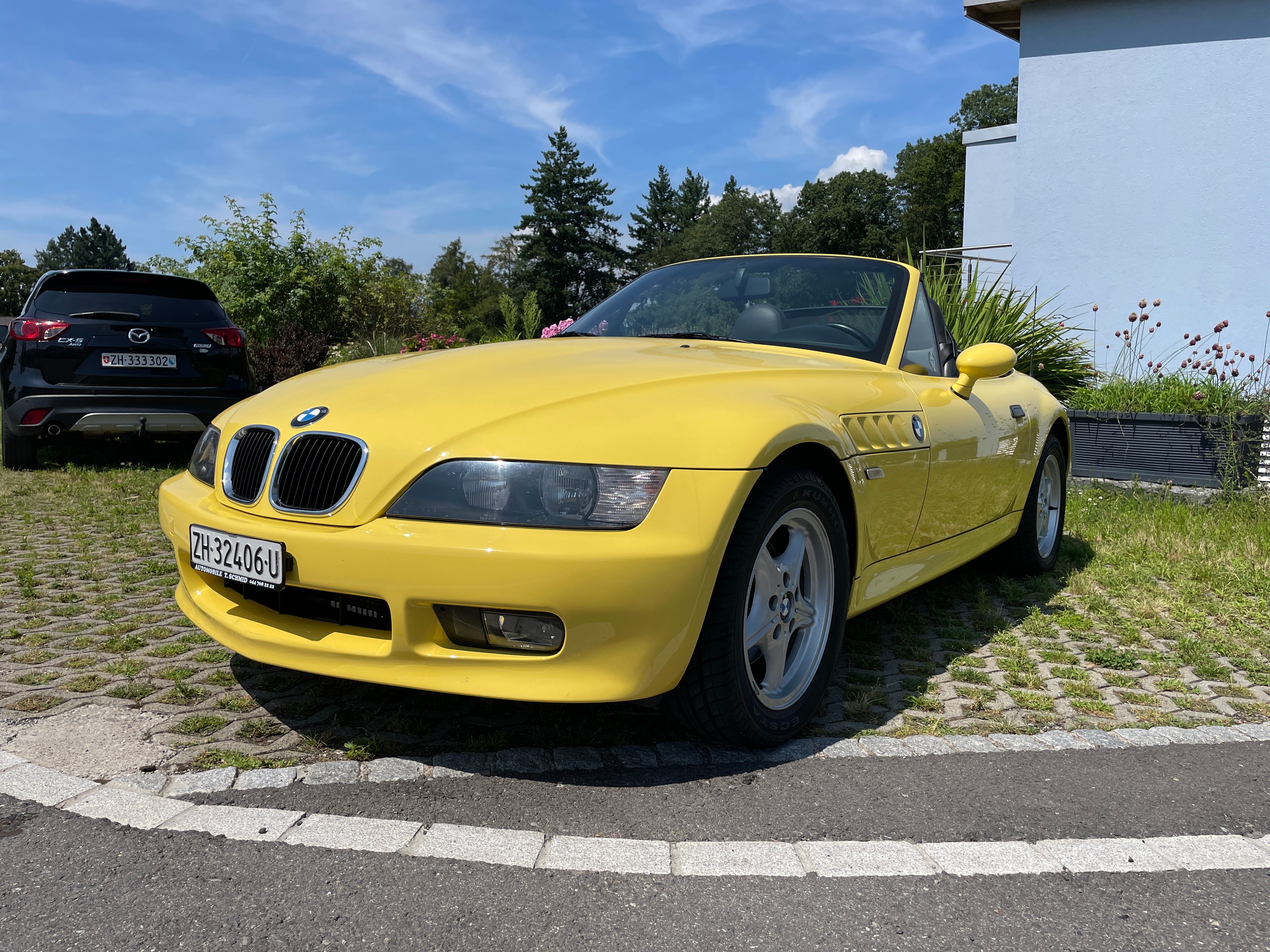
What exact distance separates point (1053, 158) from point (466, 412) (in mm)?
12402

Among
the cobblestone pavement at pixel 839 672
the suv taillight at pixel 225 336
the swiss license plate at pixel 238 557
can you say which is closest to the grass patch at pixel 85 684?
the cobblestone pavement at pixel 839 672

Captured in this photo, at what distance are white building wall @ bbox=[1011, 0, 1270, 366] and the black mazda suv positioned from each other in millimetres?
10139

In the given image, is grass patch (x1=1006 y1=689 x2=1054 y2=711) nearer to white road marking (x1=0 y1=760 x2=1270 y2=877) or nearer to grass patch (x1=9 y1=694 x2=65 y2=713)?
white road marking (x1=0 y1=760 x2=1270 y2=877)

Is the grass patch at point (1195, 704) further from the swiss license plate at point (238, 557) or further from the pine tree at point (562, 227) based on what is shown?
the pine tree at point (562, 227)

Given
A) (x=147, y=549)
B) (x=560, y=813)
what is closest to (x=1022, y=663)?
(x=560, y=813)

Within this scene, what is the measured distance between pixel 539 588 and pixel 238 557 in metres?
0.89

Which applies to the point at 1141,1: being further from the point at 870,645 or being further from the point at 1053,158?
the point at 870,645

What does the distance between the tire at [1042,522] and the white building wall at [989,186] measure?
13.3 meters

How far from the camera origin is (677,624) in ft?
7.64

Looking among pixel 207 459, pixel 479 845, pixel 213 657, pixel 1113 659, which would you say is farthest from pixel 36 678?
pixel 1113 659

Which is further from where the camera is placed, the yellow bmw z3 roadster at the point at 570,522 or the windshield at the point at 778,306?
the windshield at the point at 778,306

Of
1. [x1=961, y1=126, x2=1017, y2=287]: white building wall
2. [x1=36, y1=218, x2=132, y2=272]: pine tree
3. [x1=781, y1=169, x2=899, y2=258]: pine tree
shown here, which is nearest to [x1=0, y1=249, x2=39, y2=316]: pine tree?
[x1=36, y1=218, x2=132, y2=272]: pine tree

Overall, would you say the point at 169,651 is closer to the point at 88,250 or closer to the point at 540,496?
the point at 540,496

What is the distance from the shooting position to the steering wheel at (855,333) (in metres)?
3.60
